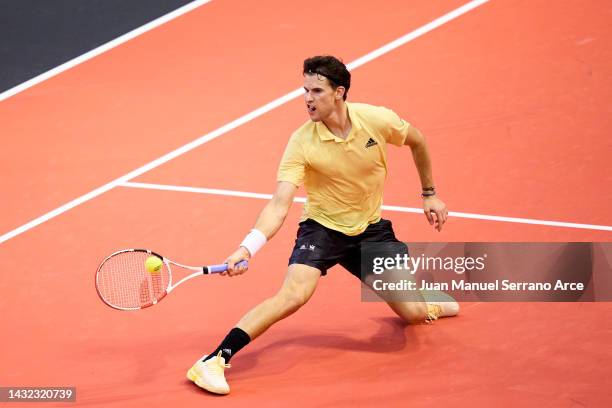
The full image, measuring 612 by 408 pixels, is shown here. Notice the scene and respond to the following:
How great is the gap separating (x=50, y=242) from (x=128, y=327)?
1345 millimetres

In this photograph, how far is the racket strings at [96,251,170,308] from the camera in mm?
6113

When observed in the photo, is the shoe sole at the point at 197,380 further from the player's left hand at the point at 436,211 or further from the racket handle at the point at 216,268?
the player's left hand at the point at 436,211

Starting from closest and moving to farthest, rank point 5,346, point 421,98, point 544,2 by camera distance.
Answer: point 5,346
point 421,98
point 544,2

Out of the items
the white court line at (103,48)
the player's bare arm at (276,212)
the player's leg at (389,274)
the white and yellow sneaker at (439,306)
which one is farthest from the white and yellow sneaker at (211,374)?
the white court line at (103,48)

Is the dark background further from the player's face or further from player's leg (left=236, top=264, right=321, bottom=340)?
player's leg (left=236, top=264, right=321, bottom=340)

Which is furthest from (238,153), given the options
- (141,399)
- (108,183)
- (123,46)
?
(141,399)

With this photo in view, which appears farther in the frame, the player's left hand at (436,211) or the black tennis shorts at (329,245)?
the player's left hand at (436,211)

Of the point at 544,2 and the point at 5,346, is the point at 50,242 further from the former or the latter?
the point at 544,2

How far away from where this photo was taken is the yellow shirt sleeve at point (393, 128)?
6617mm

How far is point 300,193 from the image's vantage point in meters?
8.46

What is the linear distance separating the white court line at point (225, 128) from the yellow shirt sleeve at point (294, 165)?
258cm

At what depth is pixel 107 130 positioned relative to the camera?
943 centimetres

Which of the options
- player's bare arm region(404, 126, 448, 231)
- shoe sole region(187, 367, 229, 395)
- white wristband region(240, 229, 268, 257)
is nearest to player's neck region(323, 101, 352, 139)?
player's bare arm region(404, 126, 448, 231)

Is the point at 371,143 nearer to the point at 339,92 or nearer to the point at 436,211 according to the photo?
the point at 339,92
